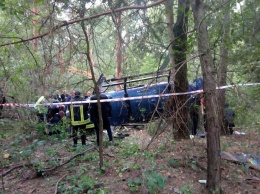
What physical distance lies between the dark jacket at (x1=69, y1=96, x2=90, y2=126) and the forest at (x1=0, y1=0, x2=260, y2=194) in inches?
28.2

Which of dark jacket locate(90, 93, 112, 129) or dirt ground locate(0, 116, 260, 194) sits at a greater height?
dark jacket locate(90, 93, 112, 129)

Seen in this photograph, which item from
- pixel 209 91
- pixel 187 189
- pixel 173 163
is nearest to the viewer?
pixel 209 91

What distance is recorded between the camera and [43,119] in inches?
335

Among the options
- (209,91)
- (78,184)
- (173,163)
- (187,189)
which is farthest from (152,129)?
(78,184)

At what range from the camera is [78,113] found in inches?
270

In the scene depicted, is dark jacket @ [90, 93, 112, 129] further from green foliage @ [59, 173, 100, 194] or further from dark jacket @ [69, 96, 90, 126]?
green foliage @ [59, 173, 100, 194]

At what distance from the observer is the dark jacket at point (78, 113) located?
6.79m

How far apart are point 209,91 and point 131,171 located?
6.88ft

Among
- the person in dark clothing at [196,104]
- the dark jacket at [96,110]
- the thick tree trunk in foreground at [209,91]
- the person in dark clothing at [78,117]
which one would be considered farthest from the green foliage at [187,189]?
the person in dark clothing at [78,117]

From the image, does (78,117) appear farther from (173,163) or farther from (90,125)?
(173,163)

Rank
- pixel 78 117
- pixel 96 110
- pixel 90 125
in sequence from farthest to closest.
Result: pixel 90 125 → pixel 78 117 → pixel 96 110

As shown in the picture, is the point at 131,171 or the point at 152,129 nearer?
the point at 152,129

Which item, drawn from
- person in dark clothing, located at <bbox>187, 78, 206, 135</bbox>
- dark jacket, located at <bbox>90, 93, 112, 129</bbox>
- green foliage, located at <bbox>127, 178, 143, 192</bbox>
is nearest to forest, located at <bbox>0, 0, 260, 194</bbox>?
green foliage, located at <bbox>127, 178, 143, 192</bbox>

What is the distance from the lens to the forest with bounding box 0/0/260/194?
4047mm
